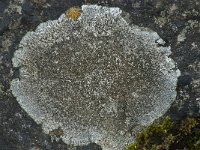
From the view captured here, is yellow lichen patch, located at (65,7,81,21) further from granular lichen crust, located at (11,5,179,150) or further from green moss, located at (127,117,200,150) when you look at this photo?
green moss, located at (127,117,200,150)

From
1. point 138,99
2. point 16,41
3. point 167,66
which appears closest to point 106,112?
point 138,99

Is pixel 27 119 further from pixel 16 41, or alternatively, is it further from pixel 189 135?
pixel 189 135

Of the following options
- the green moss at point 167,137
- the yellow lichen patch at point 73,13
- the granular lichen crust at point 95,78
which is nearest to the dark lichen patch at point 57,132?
the granular lichen crust at point 95,78

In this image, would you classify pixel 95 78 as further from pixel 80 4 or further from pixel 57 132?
pixel 80 4

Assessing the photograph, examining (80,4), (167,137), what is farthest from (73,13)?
(167,137)

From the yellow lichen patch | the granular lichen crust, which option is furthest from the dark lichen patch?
the yellow lichen patch

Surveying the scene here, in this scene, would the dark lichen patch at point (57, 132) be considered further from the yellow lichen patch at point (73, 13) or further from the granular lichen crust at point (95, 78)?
the yellow lichen patch at point (73, 13)
